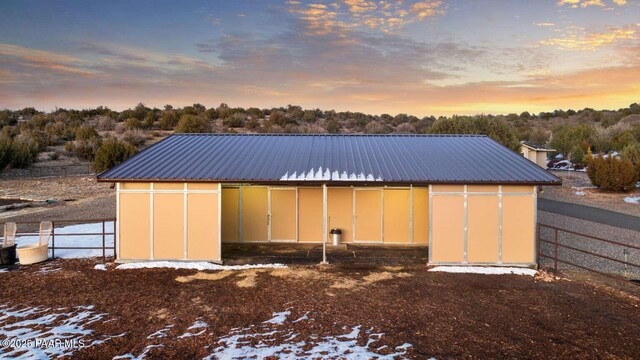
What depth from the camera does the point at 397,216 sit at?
13.1m

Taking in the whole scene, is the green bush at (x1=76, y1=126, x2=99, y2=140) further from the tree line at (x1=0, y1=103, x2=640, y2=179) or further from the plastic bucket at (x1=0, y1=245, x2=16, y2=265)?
the plastic bucket at (x1=0, y1=245, x2=16, y2=265)

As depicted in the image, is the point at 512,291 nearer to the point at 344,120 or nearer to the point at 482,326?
the point at 482,326

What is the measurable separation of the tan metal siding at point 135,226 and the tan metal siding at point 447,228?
7.81 metres

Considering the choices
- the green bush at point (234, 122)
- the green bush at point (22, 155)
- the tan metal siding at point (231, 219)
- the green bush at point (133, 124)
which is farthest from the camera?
the green bush at point (234, 122)

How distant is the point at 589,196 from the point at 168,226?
25.1 metres

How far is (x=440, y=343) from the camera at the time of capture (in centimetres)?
594

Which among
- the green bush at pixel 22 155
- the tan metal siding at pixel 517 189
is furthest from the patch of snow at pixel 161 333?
the green bush at pixel 22 155

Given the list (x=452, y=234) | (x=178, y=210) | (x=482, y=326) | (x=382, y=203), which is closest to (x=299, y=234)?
(x=382, y=203)

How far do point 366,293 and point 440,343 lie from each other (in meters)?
2.41

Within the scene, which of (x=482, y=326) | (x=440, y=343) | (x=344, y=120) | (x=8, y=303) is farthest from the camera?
(x=344, y=120)

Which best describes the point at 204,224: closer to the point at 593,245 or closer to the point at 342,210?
the point at 342,210

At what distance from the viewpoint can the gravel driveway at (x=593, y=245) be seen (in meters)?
10.5

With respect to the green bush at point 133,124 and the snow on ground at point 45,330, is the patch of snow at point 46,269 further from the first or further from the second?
the green bush at point 133,124

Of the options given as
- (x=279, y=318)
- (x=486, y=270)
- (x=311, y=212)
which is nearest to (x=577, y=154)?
(x=486, y=270)
